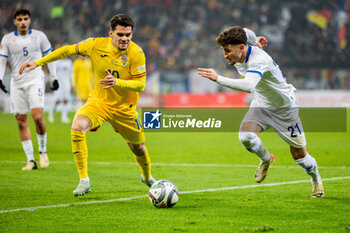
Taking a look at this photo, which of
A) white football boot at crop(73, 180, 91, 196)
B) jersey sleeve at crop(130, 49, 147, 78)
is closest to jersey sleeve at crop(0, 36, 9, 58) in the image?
jersey sleeve at crop(130, 49, 147, 78)

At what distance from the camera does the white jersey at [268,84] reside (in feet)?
→ 19.2

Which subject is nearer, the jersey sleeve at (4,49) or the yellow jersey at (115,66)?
the yellow jersey at (115,66)

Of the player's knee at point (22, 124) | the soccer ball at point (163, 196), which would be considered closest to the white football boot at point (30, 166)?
the player's knee at point (22, 124)

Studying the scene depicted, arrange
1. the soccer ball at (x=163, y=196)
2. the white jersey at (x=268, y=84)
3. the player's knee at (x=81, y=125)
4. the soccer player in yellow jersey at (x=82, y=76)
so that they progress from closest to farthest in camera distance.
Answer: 1. the soccer ball at (x=163, y=196)
2. the white jersey at (x=268, y=84)
3. the player's knee at (x=81, y=125)
4. the soccer player in yellow jersey at (x=82, y=76)

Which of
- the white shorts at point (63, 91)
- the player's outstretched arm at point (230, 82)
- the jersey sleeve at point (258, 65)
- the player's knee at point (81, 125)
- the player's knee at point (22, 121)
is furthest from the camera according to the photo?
the white shorts at point (63, 91)

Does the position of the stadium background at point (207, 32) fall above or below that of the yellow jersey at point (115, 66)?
below

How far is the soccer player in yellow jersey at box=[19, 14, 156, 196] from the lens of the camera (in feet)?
20.4

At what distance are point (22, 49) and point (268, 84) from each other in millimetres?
4698

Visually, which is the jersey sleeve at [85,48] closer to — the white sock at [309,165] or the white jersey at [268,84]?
the white jersey at [268,84]

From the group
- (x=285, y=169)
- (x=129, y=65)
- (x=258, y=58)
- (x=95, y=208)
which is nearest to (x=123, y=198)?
(x=95, y=208)

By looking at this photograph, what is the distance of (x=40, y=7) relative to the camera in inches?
1260

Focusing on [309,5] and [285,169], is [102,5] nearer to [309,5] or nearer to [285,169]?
[309,5]

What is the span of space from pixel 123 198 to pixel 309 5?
3014cm

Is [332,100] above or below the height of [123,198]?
below
